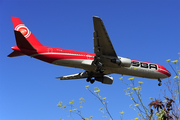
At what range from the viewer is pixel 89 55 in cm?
2692

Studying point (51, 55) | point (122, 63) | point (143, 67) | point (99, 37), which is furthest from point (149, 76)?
point (51, 55)

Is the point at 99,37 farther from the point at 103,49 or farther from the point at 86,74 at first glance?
the point at 86,74

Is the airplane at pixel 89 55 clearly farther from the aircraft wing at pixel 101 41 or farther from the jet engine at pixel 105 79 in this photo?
the jet engine at pixel 105 79

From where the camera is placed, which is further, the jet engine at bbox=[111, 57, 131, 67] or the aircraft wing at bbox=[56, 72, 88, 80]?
the aircraft wing at bbox=[56, 72, 88, 80]

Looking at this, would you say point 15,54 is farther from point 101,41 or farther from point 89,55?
point 101,41

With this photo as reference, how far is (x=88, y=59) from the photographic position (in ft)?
86.9

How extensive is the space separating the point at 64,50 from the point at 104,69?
574 centimetres

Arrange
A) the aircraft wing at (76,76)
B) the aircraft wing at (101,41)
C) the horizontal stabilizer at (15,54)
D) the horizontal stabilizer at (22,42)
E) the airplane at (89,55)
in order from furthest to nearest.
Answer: the aircraft wing at (76,76)
the horizontal stabilizer at (15,54)
the airplane at (89,55)
the horizontal stabilizer at (22,42)
the aircraft wing at (101,41)

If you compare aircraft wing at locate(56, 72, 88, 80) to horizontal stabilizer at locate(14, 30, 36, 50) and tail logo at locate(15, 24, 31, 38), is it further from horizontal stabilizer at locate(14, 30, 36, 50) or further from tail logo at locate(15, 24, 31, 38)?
horizontal stabilizer at locate(14, 30, 36, 50)

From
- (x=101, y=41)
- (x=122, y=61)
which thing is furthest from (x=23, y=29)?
(x=122, y=61)

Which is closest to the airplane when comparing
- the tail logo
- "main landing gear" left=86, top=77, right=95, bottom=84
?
the tail logo

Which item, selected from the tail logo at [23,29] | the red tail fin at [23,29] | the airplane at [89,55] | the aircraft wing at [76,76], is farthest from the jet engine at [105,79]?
the tail logo at [23,29]

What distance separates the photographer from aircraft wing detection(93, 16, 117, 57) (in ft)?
69.5

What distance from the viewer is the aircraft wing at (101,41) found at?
21.2 metres
